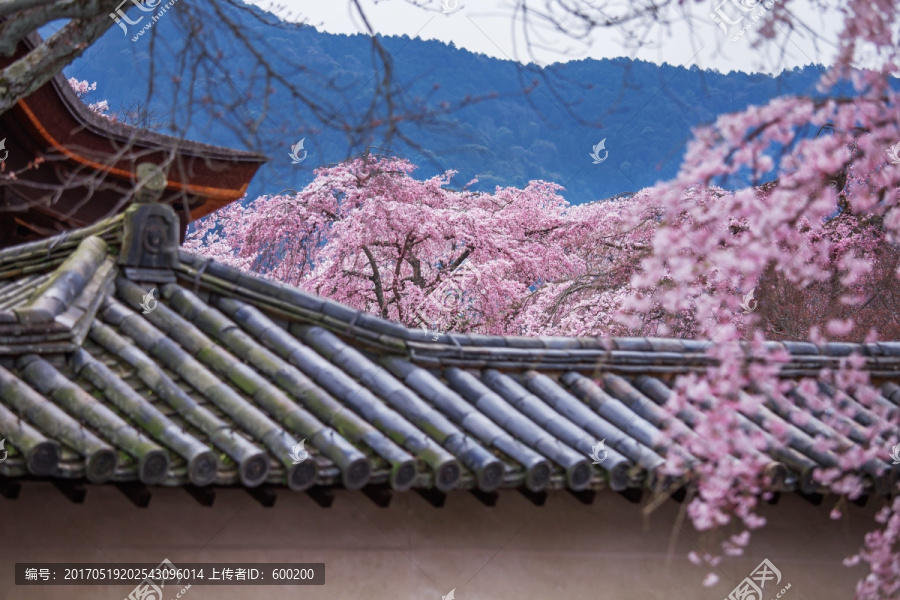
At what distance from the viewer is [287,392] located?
4906 millimetres

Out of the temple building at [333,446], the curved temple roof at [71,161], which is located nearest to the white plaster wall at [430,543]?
the temple building at [333,446]

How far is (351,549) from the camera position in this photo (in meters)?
5.03

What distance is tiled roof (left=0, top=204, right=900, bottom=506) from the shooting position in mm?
4242

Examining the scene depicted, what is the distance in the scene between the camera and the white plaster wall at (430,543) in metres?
4.61

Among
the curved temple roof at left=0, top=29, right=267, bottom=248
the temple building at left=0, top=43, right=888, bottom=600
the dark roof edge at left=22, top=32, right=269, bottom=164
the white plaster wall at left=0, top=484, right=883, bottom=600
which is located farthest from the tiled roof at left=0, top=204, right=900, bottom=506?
the dark roof edge at left=22, top=32, right=269, bottom=164

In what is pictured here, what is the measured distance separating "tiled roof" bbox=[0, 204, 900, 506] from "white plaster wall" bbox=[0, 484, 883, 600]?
1.62ft

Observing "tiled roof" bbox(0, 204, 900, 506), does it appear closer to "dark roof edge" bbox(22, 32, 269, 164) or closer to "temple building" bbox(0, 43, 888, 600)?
"temple building" bbox(0, 43, 888, 600)

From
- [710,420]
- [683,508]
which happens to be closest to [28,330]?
[710,420]

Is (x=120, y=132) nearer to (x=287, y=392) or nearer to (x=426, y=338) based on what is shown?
(x=426, y=338)

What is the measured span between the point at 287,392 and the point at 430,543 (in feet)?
3.75

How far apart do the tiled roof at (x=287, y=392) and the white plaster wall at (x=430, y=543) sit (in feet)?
1.62

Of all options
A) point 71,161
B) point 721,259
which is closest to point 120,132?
point 71,161

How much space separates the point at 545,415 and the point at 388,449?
1.09 metres

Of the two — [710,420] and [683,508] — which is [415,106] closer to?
[710,420]
